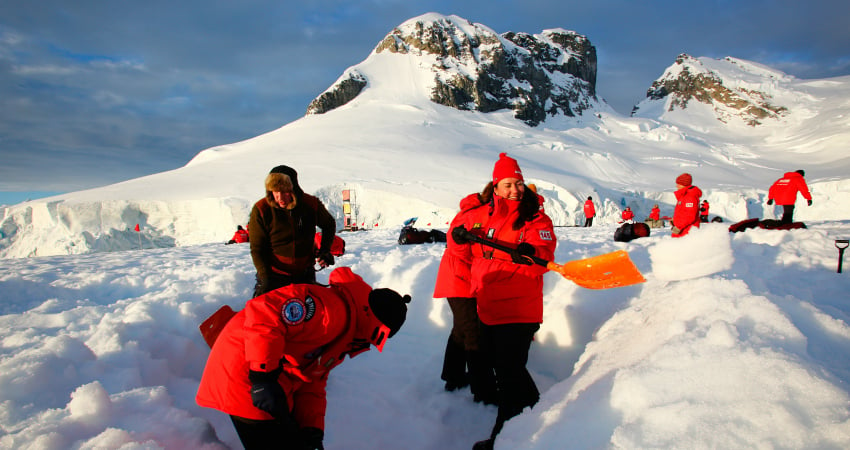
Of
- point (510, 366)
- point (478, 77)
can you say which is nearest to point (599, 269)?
point (510, 366)

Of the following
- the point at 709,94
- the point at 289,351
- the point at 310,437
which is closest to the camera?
the point at 289,351

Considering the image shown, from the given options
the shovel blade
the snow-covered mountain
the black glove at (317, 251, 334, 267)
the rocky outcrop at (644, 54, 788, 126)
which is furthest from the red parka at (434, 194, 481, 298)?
the rocky outcrop at (644, 54, 788, 126)

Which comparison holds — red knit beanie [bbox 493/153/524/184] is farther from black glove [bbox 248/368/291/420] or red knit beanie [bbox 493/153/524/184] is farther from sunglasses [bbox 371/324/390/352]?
black glove [bbox 248/368/291/420]

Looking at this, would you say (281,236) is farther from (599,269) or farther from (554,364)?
(554,364)

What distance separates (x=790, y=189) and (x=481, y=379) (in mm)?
9008

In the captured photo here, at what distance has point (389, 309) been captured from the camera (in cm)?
188

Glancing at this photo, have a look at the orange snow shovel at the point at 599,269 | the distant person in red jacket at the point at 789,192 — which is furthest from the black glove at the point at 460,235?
the distant person in red jacket at the point at 789,192

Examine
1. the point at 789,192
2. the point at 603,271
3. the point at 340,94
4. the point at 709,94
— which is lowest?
the point at 603,271

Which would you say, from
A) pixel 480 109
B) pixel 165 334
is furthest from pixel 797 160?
pixel 165 334

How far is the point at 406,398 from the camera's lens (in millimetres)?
3049

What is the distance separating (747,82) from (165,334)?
363ft

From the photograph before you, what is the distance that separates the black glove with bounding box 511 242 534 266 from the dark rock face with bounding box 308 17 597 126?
55556 millimetres

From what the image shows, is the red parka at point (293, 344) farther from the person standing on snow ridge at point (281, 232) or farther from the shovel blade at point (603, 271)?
the shovel blade at point (603, 271)

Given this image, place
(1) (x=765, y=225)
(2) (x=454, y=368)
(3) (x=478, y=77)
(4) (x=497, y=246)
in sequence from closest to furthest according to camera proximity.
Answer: (4) (x=497, y=246) < (2) (x=454, y=368) < (1) (x=765, y=225) < (3) (x=478, y=77)
